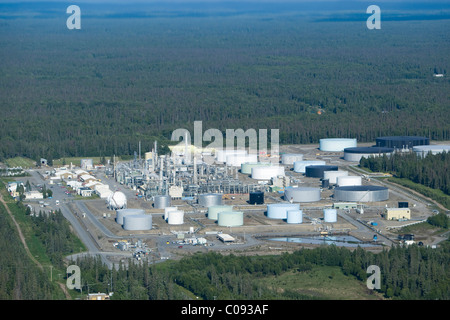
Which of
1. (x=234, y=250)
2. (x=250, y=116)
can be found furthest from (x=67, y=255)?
(x=250, y=116)

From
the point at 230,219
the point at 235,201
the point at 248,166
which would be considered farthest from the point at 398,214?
the point at 248,166

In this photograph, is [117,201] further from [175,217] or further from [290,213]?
[290,213]

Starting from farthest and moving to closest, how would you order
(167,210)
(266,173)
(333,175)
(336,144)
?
1. (336,144)
2. (266,173)
3. (333,175)
4. (167,210)

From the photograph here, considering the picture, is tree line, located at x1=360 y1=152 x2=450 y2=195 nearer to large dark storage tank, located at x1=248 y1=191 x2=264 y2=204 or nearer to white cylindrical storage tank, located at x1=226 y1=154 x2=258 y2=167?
white cylindrical storage tank, located at x1=226 y1=154 x2=258 y2=167

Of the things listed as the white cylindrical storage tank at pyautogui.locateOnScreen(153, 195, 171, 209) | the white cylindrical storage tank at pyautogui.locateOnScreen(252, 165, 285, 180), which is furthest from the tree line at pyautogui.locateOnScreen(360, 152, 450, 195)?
the white cylindrical storage tank at pyautogui.locateOnScreen(153, 195, 171, 209)

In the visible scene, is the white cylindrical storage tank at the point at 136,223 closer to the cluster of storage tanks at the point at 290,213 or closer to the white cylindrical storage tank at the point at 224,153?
the cluster of storage tanks at the point at 290,213

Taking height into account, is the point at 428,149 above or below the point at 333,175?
above
